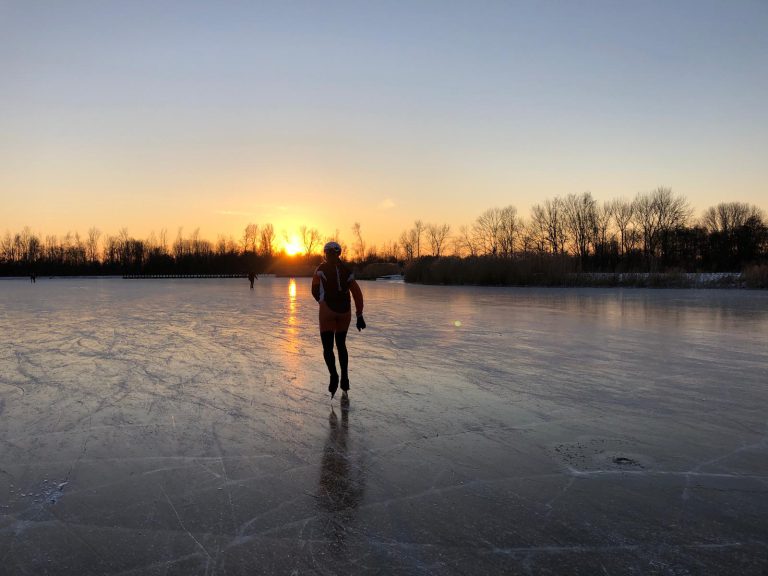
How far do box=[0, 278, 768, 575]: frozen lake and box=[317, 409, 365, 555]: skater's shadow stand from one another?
15mm

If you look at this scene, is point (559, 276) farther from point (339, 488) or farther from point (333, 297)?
point (339, 488)

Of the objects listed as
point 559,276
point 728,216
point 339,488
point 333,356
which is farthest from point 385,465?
point 728,216

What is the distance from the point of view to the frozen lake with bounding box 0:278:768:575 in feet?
7.33

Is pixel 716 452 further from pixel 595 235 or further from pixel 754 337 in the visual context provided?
pixel 595 235

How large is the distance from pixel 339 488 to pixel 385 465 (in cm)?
42

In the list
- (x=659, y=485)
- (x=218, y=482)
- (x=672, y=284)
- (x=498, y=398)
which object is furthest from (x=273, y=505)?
(x=672, y=284)

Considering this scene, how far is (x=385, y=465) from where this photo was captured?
3219mm

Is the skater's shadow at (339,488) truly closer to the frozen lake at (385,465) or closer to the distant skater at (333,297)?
the frozen lake at (385,465)

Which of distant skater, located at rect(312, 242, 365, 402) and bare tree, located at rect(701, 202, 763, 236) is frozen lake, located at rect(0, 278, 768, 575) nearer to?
distant skater, located at rect(312, 242, 365, 402)

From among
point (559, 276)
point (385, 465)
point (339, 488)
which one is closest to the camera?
point (339, 488)

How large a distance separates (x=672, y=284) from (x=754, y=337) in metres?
23.6

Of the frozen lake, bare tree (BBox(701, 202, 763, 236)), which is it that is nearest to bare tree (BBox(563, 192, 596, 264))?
bare tree (BBox(701, 202, 763, 236))

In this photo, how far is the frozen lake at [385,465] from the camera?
223cm

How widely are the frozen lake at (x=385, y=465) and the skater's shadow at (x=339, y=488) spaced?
0.01 meters
